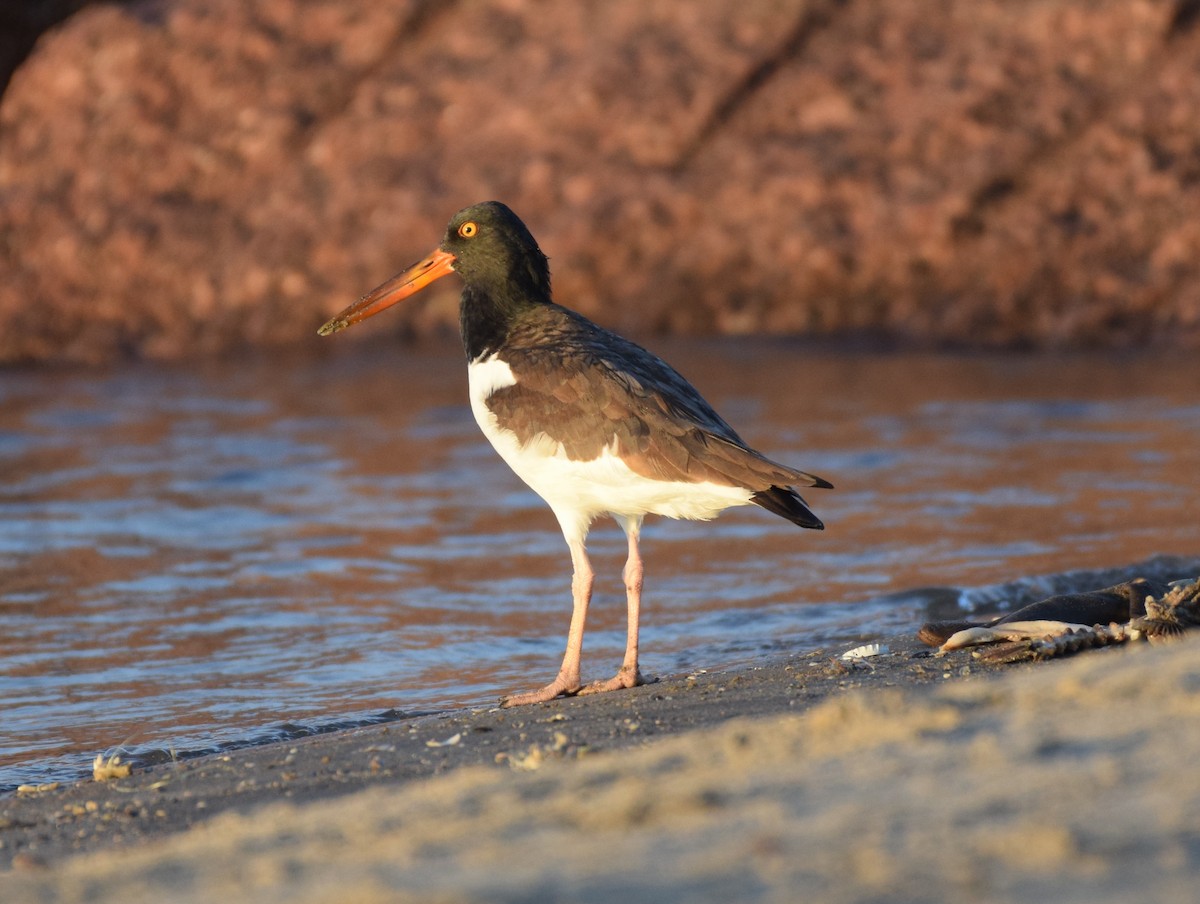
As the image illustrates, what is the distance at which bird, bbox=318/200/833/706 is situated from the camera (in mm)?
4945

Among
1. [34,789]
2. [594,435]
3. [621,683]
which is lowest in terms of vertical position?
[34,789]

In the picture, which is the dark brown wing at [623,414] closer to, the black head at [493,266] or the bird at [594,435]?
the bird at [594,435]

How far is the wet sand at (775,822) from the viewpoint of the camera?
2.33 metres

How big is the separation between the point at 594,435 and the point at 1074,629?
1457mm

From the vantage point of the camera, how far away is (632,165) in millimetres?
13219

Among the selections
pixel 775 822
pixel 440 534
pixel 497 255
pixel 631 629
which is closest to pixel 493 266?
pixel 497 255

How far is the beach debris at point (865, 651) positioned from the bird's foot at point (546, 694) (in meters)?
0.81

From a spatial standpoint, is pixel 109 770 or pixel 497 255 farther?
pixel 497 255

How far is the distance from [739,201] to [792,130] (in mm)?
752

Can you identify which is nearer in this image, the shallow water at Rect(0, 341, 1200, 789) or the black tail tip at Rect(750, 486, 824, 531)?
the black tail tip at Rect(750, 486, 824, 531)

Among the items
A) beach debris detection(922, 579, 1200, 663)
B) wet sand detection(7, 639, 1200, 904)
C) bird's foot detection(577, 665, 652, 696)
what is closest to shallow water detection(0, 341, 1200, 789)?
bird's foot detection(577, 665, 652, 696)

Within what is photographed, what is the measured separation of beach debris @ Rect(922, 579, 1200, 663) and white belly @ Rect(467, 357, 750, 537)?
797 millimetres

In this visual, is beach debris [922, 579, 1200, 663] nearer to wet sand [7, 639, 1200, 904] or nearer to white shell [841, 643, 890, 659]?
white shell [841, 643, 890, 659]

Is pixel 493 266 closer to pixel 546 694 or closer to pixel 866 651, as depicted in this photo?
pixel 546 694
